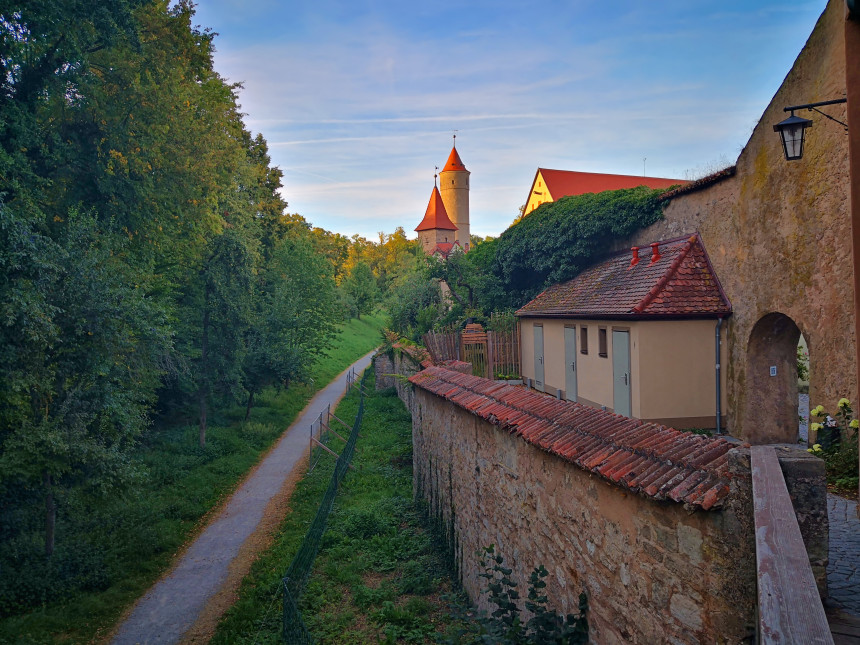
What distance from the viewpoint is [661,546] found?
3764 millimetres

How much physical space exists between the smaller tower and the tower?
974 millimetres

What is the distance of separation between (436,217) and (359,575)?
78304 mm

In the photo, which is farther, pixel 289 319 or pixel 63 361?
pixel 289 319

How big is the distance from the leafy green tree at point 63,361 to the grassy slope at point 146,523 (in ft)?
3.57

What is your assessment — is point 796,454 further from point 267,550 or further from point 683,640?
point 267,550

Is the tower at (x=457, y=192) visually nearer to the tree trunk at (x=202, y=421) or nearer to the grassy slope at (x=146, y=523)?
the grassy slope at (x=146, y=523)

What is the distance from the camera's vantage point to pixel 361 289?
65.5 metres

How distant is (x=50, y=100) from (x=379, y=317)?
73.6 meters

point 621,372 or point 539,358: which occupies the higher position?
point 539,358

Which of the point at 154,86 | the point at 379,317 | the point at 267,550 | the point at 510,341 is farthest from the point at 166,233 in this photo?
the point at 379,317

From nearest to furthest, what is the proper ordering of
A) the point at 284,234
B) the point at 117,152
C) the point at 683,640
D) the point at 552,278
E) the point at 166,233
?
the point at 683,640 → the point at 117,152 → the point at 166,233 → the point at 552,278 → the point at 284,234

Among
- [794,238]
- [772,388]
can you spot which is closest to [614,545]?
[794,238]

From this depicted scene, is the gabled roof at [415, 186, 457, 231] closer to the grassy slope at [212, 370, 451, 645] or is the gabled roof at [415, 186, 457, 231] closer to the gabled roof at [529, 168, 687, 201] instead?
the gabled roof at [529, 168, 687, 201]

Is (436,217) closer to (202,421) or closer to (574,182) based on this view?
(574,182)
